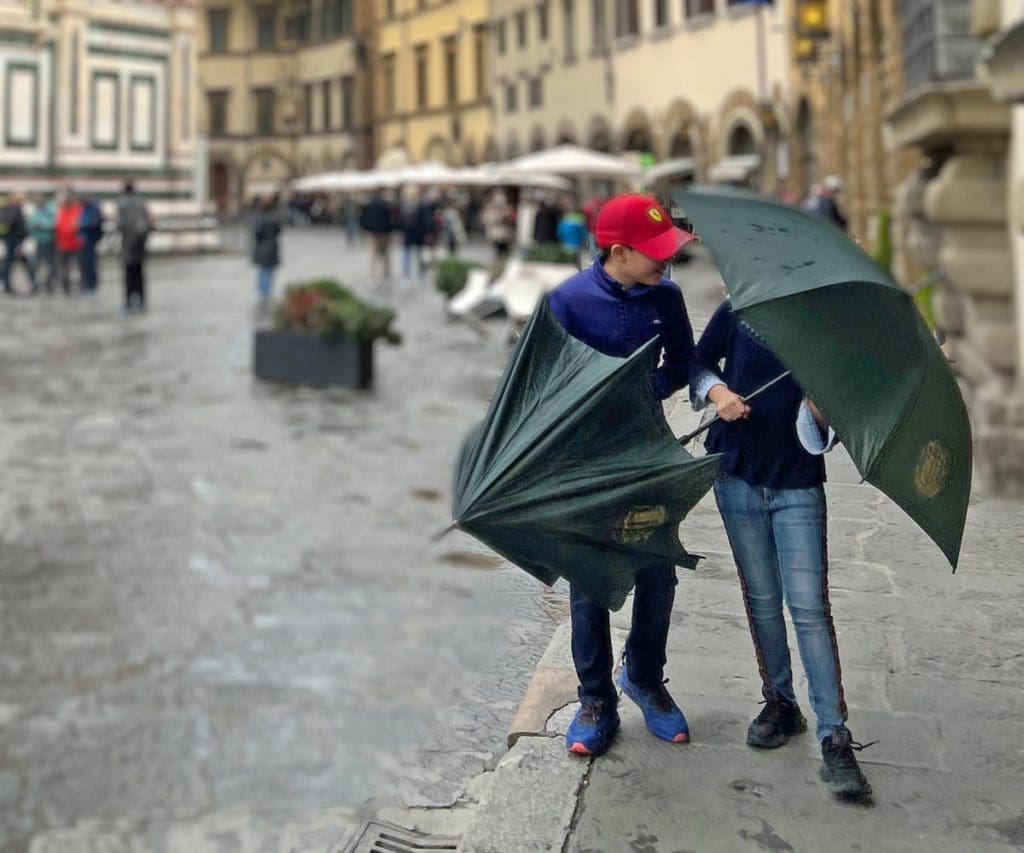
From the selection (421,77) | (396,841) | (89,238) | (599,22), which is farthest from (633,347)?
(421,77)

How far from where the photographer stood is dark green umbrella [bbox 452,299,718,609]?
2.49m

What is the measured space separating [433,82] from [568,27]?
1346 cm

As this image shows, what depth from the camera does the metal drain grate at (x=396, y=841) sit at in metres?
3.10

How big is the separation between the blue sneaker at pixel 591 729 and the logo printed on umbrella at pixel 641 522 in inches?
28.9

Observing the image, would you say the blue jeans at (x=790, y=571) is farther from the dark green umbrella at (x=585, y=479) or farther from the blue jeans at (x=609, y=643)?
the dark green umbrella at (x=585, y=479)

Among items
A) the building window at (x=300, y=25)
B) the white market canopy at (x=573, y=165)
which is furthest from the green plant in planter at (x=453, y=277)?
the building window at (x=300, y=25)

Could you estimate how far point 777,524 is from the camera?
293 centimetres

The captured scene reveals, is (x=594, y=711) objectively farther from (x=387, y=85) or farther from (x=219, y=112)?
(x=219, y=112)

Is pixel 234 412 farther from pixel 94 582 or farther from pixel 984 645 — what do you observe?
pixel 984 645

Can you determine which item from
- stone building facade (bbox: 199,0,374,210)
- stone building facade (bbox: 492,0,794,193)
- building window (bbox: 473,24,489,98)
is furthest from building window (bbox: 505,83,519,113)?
stone building facade (bbox: 199,0,374,210)

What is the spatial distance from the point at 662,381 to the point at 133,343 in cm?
1358

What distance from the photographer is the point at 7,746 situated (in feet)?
15.4

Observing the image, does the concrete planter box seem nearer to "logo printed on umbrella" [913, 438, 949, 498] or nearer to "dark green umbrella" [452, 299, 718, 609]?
"dark green umbrella" [452, 299, 718, 609]

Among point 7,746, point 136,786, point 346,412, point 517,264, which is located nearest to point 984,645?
point 136,786
